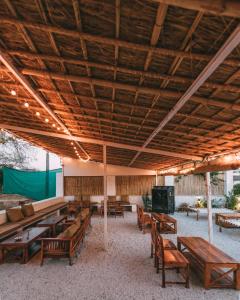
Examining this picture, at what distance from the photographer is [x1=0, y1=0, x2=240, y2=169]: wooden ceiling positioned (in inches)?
95.0

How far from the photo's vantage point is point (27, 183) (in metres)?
15.4

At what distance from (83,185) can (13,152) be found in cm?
618

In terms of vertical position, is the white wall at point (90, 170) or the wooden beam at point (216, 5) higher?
the wooden beam at point (216, 5)

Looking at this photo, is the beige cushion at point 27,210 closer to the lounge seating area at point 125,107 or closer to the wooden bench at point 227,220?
the lounge seating area at point 125,107

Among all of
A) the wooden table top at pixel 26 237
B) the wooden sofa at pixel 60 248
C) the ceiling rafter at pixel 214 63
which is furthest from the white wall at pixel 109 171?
the ceiling rafter at pixel 214 63

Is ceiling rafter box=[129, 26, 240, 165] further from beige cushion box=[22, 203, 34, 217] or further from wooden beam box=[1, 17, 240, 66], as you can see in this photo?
beige cushion box=[22, 203, 34, 217]

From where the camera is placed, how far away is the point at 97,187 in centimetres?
1738

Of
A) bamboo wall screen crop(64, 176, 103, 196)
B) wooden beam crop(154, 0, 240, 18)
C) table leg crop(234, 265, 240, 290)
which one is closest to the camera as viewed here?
wooden beam crop(154, 0, 240, 18)


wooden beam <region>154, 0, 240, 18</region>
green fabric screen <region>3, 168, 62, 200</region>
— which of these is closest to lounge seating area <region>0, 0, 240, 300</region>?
wooden beam <region>154, 0, 240, 18</region>

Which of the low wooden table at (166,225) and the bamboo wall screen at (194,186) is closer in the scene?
the low wooden table at (166,225)

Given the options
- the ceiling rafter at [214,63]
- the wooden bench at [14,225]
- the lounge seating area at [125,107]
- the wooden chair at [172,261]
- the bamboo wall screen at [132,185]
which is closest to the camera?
the ceiling rafter at [214,63]

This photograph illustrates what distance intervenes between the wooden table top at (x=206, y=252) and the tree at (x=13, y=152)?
15.3m

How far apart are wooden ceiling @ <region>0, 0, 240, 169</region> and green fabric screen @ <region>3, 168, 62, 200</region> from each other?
9.35 metres

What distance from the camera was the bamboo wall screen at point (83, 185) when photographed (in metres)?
17.3
